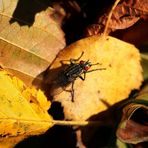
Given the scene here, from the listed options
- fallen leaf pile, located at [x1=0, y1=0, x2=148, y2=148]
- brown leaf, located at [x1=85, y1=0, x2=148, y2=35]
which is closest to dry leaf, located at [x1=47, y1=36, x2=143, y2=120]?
fallen leaf pile, located at [x1=0, y1=0, x2=148, y2=148]

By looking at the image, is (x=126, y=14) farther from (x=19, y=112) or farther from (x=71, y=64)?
(x=19, y=112)

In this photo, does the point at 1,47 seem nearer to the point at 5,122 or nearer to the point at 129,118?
the point at 5,122

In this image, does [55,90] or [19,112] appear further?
[55,90]

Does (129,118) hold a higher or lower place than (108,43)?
lower

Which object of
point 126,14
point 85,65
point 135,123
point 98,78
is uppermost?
point 126,14

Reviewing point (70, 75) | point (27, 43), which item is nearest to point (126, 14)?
point (70, 75)

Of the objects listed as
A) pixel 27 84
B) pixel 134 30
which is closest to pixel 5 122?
pixel 27 84

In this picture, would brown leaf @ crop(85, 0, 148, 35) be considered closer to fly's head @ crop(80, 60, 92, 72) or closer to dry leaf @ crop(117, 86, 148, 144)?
fly's head @ crop(80, 60, 92, 72)
